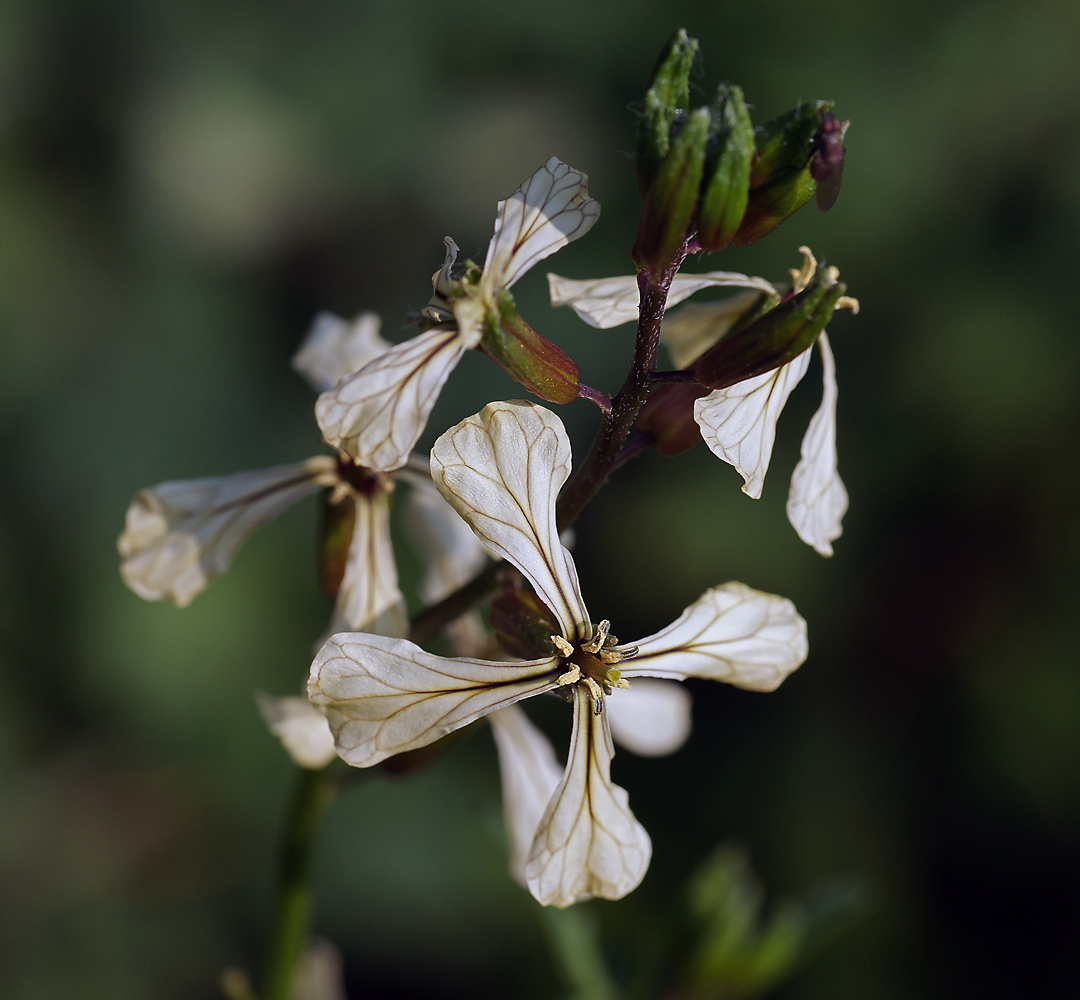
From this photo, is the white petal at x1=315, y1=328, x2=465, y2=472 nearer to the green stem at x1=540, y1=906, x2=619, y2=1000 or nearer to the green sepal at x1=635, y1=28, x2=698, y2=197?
the green sepal at x1=635, y1=28, x2=698, y2=197

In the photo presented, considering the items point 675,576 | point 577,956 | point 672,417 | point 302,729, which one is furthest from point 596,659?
point 675,576

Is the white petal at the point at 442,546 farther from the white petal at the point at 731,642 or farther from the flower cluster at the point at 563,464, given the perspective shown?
the white petal at the point at 731,642

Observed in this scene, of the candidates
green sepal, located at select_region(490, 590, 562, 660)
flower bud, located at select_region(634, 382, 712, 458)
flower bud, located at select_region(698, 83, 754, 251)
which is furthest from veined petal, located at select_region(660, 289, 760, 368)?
green sepal, located at select_region(490, 590, 562, 660)

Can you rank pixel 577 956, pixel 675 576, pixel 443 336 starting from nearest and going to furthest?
pixel 443 336
pixel 577 956
pixel 675 576

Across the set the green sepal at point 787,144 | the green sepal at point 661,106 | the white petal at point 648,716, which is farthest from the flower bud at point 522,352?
the white petal at point 648,716

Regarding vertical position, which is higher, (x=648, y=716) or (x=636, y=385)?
(x=636, y=385)

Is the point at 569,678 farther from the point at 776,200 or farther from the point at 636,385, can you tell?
the point at 776,200

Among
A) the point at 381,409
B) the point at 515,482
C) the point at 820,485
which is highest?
the point at 381,409

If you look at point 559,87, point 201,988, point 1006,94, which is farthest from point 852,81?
point 201,988
